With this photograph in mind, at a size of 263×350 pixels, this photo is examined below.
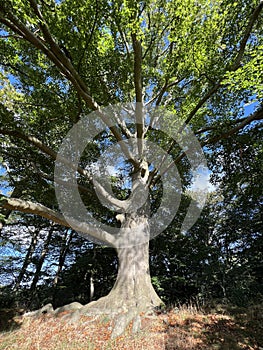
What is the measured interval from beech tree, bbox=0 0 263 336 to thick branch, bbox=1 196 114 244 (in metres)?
0.03

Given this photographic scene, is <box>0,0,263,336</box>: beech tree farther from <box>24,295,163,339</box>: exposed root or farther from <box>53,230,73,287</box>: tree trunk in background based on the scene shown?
<box>53,230,73,287</box>: tree trunk in background

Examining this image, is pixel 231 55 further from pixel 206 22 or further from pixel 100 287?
pixel 100 287

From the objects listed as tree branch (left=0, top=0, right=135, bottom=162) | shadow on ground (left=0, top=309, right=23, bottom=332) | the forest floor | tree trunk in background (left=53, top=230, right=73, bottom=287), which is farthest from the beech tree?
tree trunk in background (left=53, top=230, right=73, bottom=287)

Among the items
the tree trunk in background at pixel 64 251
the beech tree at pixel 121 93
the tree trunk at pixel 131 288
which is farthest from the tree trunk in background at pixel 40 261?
the tree trunk at pixel 131 288

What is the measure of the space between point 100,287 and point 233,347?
1096 cm

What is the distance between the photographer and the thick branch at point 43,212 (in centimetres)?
388

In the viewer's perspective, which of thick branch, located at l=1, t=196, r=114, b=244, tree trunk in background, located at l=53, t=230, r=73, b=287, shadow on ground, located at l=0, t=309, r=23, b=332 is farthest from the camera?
tree trunk in background, located at l=53, t=230, r=73, b=287

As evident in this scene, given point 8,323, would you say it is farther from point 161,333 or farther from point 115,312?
point 161,333

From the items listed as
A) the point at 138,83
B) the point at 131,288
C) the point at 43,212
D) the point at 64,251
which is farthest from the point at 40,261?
the point at 138,83

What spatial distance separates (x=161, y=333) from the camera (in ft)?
11.1

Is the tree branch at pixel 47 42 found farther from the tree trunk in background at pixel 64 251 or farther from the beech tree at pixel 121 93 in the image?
the tree trunk in background at pixel 64 251

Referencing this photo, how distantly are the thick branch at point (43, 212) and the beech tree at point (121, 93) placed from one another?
25 millimetres

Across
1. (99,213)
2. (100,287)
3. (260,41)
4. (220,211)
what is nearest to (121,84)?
(260,41)

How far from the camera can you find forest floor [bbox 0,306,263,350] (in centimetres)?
302
